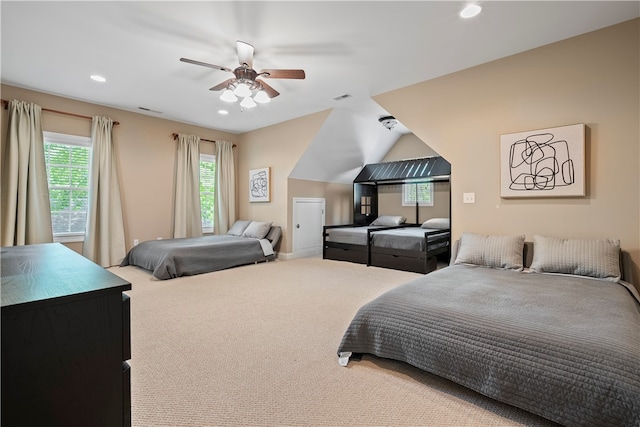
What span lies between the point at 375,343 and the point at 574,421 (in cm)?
98

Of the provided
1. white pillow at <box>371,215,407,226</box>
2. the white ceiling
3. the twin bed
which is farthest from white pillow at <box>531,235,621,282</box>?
white pillow at <box>371,215,407,226</box>

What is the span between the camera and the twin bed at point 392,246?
173 inches

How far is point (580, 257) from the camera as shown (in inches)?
95.9

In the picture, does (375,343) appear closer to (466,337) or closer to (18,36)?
(466,337)

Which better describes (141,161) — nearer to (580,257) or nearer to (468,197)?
(468,197)

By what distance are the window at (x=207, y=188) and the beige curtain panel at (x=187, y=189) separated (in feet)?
0.76

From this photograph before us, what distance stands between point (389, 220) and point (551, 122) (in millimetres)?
3607

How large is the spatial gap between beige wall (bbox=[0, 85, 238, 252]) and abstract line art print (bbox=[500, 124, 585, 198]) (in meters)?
5.27

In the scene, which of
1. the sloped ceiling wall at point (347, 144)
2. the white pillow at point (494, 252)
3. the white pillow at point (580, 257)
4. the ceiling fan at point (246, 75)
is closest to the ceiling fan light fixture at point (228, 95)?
the ceiling fan at point (246, 75)

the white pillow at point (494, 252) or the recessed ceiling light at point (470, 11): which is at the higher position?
the recessed ceiling light at point (470, 11)

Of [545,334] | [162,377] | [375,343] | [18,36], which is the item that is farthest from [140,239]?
[545,334]

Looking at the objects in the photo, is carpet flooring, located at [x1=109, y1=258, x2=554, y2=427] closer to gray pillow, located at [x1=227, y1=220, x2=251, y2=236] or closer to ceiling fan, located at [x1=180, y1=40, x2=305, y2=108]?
ceiling fan, located at [x1=180, y1=40, x2=305, y2=108]

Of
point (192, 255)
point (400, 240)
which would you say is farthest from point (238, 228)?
point (400, 240)

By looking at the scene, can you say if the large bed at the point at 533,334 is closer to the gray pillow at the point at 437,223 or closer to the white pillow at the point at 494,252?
the white pillow at the point at 494,252
